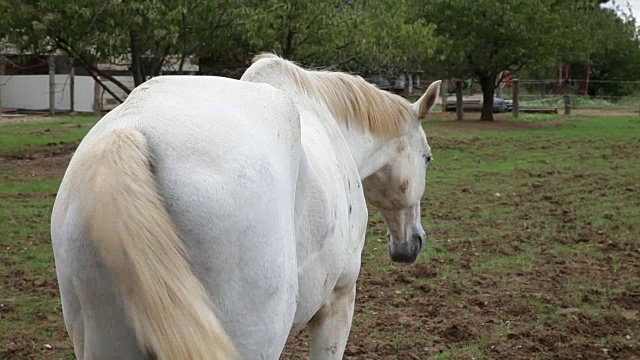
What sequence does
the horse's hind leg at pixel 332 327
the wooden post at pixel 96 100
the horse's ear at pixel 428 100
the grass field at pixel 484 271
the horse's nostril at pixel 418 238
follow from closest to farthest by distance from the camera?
the horse's hind leg at pixel 332 327 → the horse's ear at pixel 428 100 → the horse's nostril at pixel 418 238 → the grass field at pixel 484 271 → the wooden post at pixel 96 100

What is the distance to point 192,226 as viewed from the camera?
5.91 feet

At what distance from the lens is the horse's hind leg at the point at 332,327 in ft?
10.2

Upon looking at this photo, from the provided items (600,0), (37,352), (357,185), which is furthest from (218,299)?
(600,0)

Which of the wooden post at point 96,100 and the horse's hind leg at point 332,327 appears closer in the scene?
the horse's hind leg at point 332,327

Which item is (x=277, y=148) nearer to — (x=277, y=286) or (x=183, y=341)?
(x=277, y=286)

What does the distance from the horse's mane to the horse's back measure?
111 cm

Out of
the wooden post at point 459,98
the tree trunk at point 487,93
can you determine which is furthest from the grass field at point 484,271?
the wooden post at point 459,98

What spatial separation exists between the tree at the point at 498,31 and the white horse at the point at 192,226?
1871 cm

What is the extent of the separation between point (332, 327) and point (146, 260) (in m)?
1.55

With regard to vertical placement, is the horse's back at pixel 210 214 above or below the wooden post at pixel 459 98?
below

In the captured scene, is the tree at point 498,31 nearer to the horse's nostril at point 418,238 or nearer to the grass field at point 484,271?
the grass field at point 484,271

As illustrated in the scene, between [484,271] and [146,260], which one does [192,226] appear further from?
[484,271]

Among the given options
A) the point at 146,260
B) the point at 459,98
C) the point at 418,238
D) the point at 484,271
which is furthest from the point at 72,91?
the point at 146,260

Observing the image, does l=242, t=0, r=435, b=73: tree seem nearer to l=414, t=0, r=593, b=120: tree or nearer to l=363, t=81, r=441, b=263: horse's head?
l=414, t=0, r=593, b=120: tree
